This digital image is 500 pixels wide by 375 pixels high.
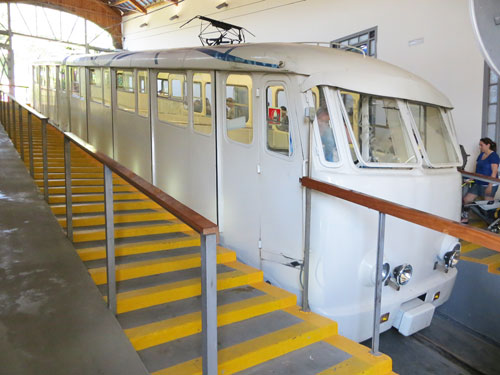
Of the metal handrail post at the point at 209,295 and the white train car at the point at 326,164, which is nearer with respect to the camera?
the metal handrail post at the point at 209,295

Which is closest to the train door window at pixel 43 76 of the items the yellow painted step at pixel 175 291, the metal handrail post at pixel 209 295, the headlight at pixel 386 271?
the yellow painted step at pixel 175 291

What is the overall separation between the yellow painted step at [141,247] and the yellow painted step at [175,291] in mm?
557

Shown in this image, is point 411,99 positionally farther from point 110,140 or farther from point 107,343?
point 110,140

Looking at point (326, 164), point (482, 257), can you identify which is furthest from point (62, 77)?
point (482, 257)

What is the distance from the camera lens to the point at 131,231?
4.08 m

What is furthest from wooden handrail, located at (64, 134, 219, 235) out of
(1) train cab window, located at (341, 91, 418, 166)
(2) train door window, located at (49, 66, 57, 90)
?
(2) train door window, located at (49, 66, 57, 90)

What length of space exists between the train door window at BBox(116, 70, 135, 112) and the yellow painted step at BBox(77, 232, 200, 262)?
8.14ft

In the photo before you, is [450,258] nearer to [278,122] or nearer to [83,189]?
[278,122]

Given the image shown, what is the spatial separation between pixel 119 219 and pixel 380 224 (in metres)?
2.77

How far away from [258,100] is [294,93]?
42cm

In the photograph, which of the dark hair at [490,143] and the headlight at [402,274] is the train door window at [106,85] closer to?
the headlight at [402,274]

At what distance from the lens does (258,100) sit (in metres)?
3.81

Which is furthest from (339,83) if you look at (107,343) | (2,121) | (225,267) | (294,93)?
(2,121)

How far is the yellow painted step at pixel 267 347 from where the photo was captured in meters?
2.43
